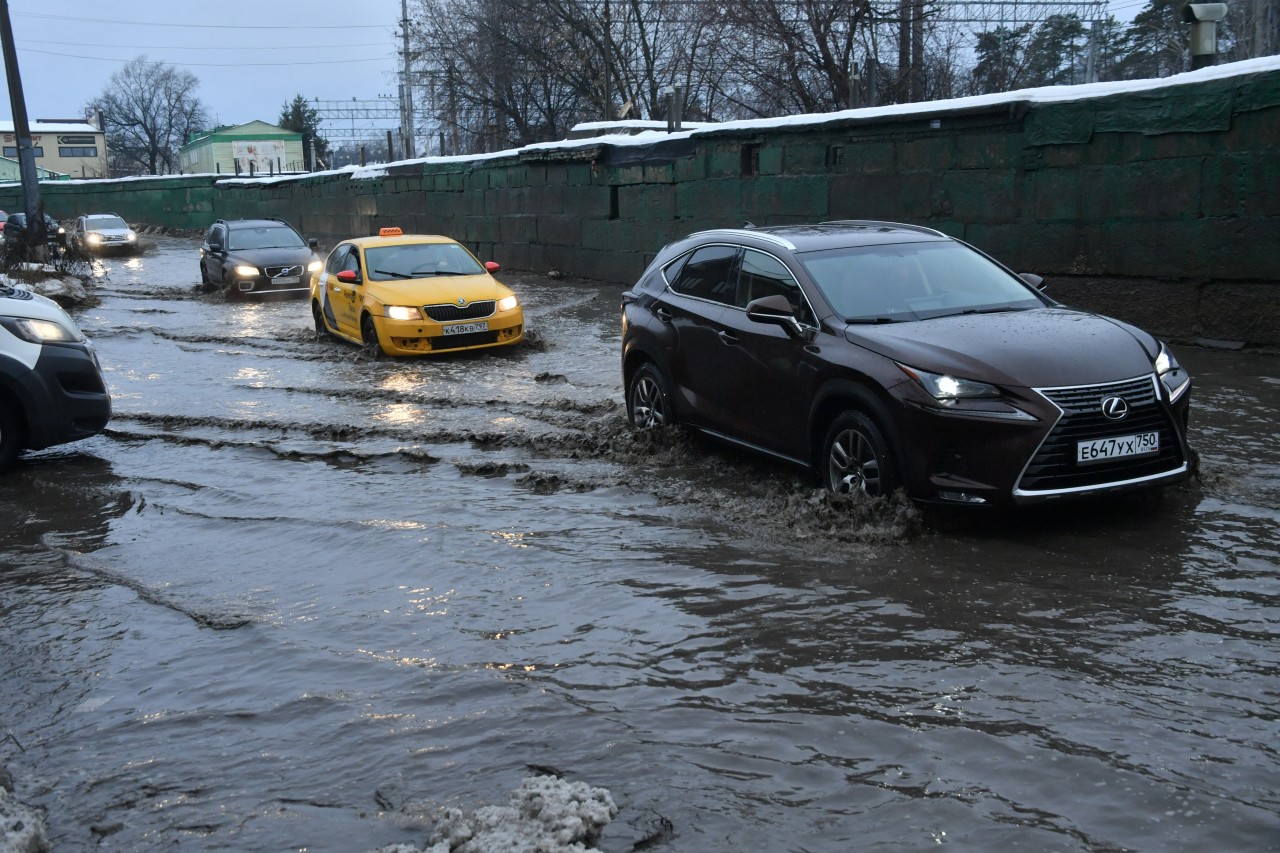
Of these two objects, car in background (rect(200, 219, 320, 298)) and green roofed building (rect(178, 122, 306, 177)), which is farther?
green roofed building (rect(178, 122, 306, 177))

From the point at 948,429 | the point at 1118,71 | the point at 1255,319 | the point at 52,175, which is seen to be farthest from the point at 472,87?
the point at 52,175

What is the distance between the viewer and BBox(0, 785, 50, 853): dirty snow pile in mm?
3588

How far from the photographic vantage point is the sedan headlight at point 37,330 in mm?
9016

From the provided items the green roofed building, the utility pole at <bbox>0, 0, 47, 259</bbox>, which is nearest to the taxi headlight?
the utility pole at <bbox>0, 0, 47, 259</bbox>

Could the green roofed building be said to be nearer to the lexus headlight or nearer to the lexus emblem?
the lexus headlight

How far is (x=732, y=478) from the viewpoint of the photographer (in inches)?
314

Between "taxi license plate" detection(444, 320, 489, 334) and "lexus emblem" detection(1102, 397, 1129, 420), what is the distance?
9441 mm

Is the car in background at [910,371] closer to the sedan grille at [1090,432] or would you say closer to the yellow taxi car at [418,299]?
the sedan grille at [1090,432]

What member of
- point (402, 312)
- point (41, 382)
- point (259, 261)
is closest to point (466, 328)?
point (402, 312)

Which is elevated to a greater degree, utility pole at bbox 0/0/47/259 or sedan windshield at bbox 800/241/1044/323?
utility pole at bbox 0/0/47/259

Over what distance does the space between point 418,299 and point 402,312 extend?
0.78 feet

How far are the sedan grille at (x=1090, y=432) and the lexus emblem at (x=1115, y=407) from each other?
2 cm

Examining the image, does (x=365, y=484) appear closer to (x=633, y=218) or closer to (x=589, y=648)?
(x=589, y=648)

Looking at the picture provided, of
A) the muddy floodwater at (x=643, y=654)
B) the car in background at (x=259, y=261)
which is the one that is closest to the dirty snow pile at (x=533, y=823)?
the muddy floodwater at (x=643, y=654)
